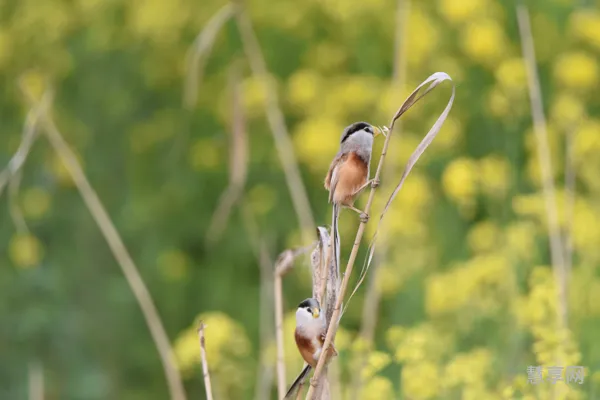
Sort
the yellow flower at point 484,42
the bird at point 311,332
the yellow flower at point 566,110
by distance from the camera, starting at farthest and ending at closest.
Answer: the yellow flower at point 484,42
the yellow flower at point 566,110
the bird at point 311,332

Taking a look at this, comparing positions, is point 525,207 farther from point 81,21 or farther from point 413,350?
point 81,21

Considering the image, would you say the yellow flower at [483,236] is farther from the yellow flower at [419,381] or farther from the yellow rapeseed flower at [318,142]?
the yellow flower at [419,381]

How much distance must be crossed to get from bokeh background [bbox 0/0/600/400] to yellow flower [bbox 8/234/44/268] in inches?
0.6

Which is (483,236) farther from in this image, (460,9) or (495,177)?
(460,9)

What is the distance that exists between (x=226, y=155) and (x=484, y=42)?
114 centimetres

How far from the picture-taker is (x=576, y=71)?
4.03 m

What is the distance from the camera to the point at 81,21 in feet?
14.7

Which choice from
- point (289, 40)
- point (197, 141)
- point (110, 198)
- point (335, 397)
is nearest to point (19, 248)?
point (110, 198)

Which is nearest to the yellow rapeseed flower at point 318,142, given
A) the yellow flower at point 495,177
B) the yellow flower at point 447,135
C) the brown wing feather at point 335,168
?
the yellow flower at point 447,135

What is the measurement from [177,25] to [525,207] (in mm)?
1999

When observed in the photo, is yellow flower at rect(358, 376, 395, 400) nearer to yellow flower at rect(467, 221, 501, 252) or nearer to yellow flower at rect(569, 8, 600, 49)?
yellow flower at rect(467, 221, 501, 252)

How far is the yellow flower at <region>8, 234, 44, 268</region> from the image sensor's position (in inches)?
145

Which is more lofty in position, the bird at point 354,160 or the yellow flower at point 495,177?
the yellow flower at point 495,177

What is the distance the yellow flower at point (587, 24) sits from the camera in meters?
4.20
